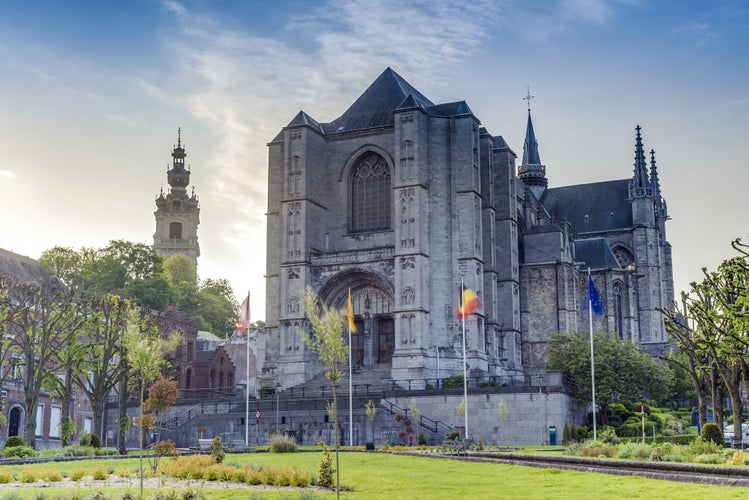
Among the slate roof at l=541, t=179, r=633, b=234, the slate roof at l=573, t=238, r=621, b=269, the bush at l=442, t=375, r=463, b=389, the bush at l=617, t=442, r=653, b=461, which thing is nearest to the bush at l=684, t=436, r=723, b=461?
the bush at l=617, t=442, r=653, b=461

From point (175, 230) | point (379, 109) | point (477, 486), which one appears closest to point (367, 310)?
point (379, 109)

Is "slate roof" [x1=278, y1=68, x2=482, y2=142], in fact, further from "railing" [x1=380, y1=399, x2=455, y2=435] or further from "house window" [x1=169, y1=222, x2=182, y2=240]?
"house window" [x1=169, y1=222, x2=182, y2=240]

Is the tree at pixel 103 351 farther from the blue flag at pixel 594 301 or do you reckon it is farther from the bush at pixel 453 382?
the blue flag at pixel 594 301

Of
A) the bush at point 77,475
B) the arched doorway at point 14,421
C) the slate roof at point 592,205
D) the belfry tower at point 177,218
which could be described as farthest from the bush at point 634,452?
the belfry tower at point 177,218

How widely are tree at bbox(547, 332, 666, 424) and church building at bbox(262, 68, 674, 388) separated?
4.41 meters

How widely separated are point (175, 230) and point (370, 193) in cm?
7509

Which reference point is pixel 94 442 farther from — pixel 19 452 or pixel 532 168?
pixel 532 168

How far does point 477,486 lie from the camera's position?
2083 cm

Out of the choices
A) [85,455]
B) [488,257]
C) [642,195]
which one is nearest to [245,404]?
[85,455]

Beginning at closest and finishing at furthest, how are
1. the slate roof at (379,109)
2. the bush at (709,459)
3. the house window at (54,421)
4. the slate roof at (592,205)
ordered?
the bush at (709,459) → the house window at (54,421) → the slate roof at (379,109) → the slate roof at (592,205)

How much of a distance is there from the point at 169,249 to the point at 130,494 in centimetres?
11852

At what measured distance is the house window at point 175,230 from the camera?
135 meters

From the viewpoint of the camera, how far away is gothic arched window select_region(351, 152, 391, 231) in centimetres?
6506

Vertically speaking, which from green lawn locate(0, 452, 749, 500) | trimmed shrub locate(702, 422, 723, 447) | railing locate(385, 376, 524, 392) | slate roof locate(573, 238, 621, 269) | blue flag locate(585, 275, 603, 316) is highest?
slate roof locate(573, 238, 621, 269)
